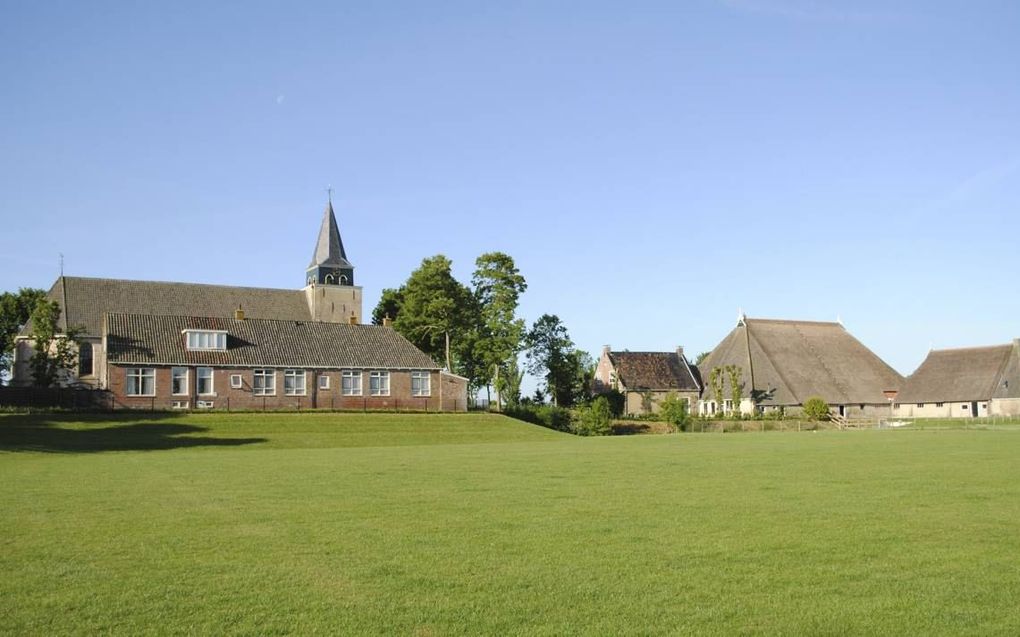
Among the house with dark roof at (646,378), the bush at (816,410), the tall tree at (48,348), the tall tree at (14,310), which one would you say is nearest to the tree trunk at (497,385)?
the house with dark roof at (646,378)

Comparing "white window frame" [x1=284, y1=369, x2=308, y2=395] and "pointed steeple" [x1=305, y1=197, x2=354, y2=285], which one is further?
"pointed steeple" [x1=305, y1=197, x2=354, y2=285]

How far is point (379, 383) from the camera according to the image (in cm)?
6750

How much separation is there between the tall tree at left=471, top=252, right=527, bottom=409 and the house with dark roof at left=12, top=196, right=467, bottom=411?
9345 mm

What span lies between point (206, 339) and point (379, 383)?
12105mm

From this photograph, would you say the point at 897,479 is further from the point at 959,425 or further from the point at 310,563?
the point at 959,425

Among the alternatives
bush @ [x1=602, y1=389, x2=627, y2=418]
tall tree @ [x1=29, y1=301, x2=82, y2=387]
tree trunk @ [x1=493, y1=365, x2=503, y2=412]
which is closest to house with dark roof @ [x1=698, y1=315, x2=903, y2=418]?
bush @ [x1=602, y1=389, x2=627, y2=418]

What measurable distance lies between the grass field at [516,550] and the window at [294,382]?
37874 mm

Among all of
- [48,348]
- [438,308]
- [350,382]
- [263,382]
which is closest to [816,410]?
[438,308]

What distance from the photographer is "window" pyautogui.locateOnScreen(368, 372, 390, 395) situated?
67.2 m

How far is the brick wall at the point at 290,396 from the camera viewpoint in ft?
198

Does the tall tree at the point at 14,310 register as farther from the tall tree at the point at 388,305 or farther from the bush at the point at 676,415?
the bush at the point at 676,415

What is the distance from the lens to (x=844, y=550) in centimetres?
1262

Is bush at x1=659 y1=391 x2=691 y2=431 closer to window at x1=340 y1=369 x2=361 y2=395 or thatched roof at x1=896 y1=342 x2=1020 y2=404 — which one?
window at x1=340 y1=369 x2=361 y2=395

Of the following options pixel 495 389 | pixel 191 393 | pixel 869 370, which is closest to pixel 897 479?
pixel 191 393
